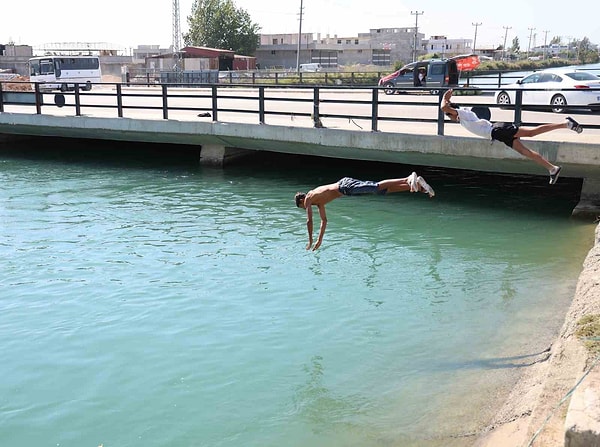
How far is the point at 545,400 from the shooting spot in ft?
18.6

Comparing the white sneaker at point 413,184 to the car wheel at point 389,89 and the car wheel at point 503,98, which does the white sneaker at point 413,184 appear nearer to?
the car wheel at point 389,89

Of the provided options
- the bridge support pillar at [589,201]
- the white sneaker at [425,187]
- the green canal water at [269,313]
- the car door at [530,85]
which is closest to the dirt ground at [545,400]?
the green canal water at [269,313]

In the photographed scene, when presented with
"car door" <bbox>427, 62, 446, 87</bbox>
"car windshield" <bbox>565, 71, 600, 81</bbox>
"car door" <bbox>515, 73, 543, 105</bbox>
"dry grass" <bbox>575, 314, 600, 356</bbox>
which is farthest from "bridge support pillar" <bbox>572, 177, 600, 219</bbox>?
"car door" <bbox>427, 62, 446, 87</bbox>

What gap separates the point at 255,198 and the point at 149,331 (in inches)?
383

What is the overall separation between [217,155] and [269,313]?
1368cm

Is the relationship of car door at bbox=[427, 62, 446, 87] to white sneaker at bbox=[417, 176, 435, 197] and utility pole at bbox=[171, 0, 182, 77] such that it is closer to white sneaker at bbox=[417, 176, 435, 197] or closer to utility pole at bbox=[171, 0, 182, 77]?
white sneaker at bbox=[417, 176, 435, 197]

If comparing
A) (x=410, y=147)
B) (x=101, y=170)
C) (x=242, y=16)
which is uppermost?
(x=242, y=16)

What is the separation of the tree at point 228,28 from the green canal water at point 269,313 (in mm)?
106559

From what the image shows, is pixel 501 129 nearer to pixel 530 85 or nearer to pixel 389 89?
pixel 389 89

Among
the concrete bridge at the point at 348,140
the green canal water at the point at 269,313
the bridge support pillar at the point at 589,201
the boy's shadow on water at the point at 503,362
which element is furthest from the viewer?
the bridge support pillar at the point at 589,201

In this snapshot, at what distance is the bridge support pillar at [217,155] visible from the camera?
22969 mm

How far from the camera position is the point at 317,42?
14638 cm

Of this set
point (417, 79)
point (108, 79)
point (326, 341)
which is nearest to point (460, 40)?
point (108, 79)

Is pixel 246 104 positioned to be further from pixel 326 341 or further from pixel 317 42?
pixel 317 42
